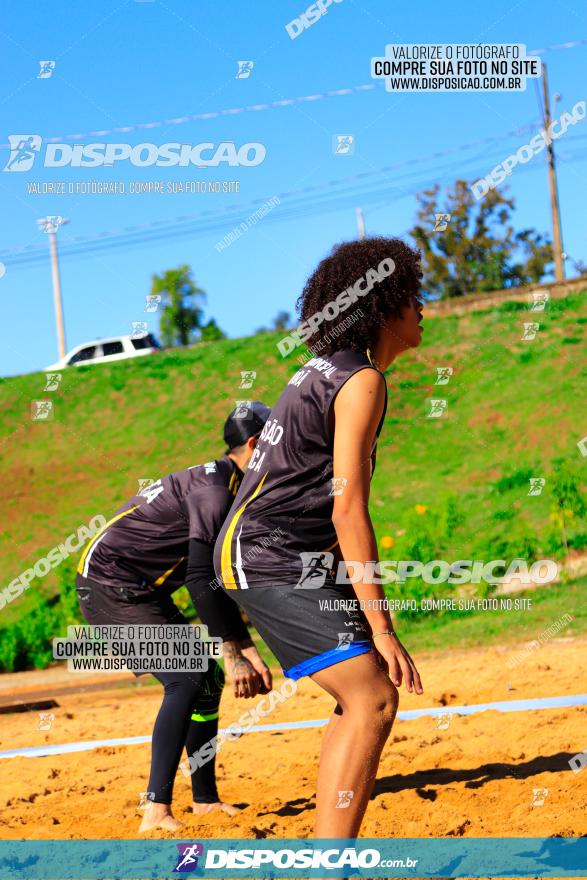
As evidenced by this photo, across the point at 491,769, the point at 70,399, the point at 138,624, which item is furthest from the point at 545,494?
the point at 70,399

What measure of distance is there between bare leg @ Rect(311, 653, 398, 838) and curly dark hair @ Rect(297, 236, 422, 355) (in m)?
1.09

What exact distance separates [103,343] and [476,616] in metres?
21.3

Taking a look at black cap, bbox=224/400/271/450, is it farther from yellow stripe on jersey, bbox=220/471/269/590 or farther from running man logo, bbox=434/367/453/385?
running man logo, bbox=434/367/453/385

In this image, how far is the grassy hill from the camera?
14.8m

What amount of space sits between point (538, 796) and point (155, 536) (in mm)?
2182

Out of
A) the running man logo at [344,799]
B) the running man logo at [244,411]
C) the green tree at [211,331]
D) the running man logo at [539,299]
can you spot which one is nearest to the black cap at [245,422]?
the running man logo at [244,411]

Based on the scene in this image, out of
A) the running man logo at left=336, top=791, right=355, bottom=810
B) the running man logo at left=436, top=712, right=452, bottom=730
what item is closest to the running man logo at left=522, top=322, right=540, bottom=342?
the running man logo at left=436, top=712, right=452, bottom=730

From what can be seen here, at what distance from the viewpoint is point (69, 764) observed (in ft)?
20.4

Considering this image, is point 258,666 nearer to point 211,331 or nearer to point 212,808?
point 212,808

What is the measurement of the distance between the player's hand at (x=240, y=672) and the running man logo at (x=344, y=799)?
1445 millimetres

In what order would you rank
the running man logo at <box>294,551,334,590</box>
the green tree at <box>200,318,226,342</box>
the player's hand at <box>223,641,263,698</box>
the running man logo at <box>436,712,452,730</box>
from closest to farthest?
the running man logo at <box>294,551,334,590</box> → the player's hand at <box>223,641,263,698</box> → the running man logo at <box>436,712,452,730</box> → the green tree at <box>200,318,226,342</box>

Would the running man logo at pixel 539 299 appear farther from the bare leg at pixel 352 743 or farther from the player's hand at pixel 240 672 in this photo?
the bare leg at pixel 352 743

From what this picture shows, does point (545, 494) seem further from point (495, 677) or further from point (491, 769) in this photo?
point (491, 769)

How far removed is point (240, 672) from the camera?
429 centimetres
